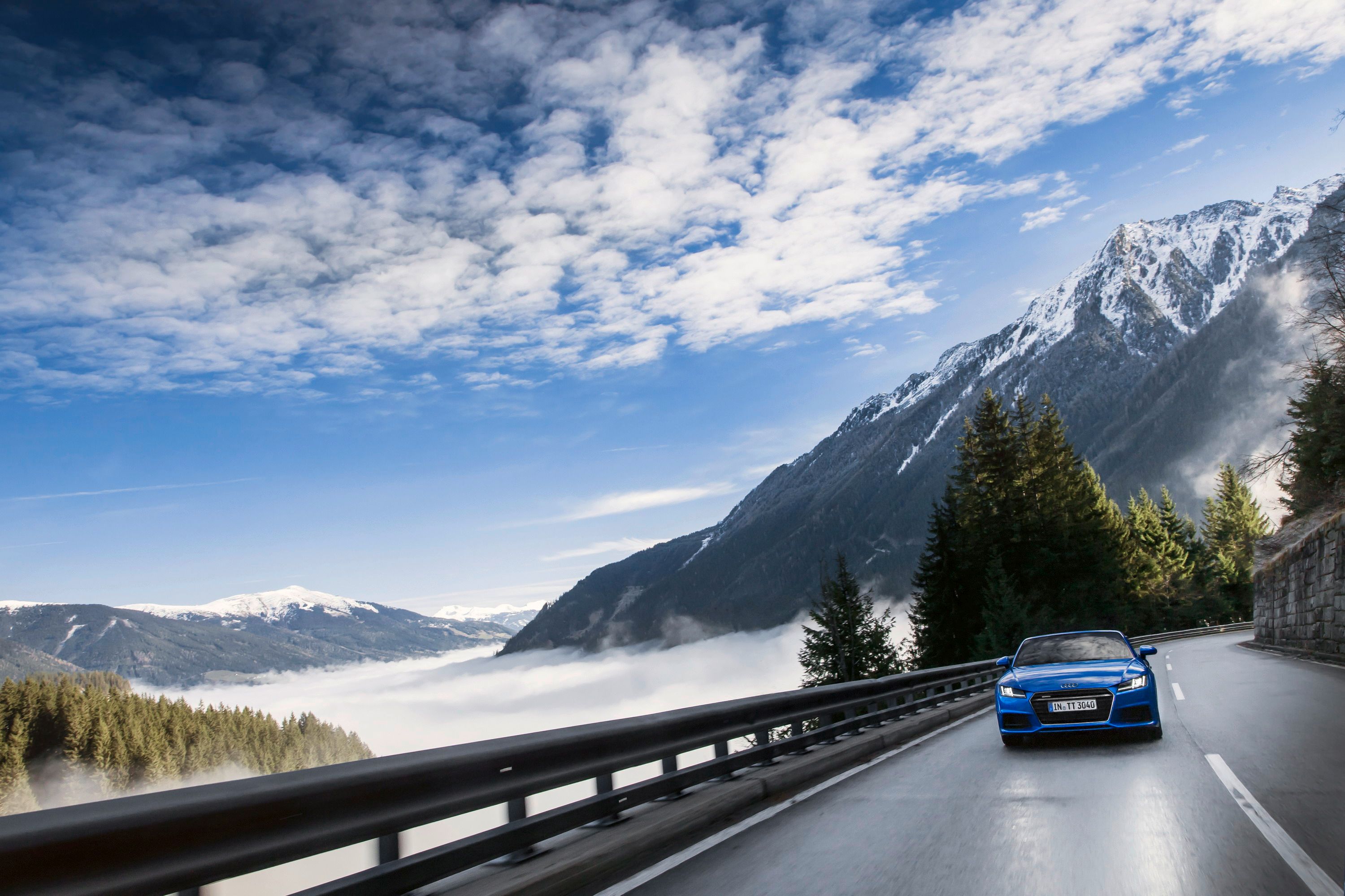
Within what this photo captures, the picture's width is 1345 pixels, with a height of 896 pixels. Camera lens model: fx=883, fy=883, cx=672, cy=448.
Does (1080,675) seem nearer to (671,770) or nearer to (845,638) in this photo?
(671,770)

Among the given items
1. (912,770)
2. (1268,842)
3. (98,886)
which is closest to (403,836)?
(98,886)

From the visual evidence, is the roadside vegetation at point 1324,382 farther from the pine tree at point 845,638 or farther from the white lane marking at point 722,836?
the pine tree at point 845,638

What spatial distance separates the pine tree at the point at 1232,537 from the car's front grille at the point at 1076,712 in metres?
70.2

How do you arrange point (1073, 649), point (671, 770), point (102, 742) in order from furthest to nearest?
1. point (102, 742)
2. point (1073, 649)
3. point (671, 770)

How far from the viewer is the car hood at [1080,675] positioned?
9.84 metres

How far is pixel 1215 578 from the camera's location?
73.0 m

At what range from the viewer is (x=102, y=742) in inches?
3782

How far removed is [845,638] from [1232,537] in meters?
52.5

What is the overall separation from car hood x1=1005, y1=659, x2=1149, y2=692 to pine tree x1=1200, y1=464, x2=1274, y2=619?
6942 cm

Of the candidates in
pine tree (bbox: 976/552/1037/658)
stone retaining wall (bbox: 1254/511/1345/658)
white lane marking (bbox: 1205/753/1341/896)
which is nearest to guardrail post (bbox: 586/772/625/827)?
white lane marking (bbox: 1205/753/1341/896)

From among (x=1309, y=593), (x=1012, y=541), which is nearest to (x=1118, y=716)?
(x=1309, y=593)

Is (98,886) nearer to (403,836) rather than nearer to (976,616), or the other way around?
(403,836)

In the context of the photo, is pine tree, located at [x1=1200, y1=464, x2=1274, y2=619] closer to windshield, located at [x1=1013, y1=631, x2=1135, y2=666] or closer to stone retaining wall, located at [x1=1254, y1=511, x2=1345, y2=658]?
stone retaining wall, located at [x1=1254, y1=511, x2=1345, y2=658]

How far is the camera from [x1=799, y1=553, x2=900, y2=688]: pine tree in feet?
149
